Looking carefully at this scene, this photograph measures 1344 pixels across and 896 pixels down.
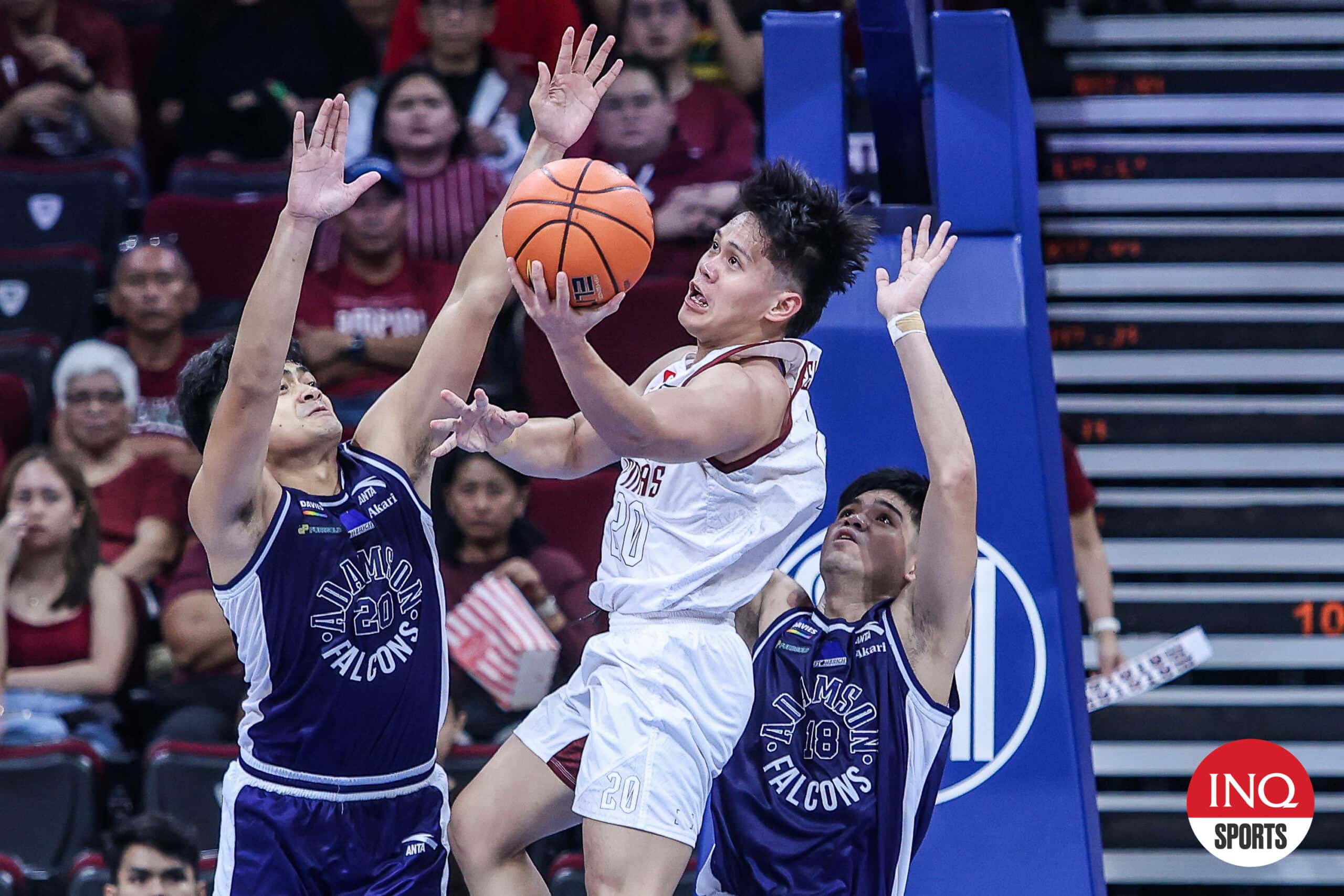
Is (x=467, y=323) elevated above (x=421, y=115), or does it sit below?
below

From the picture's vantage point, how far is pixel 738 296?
12.9ft

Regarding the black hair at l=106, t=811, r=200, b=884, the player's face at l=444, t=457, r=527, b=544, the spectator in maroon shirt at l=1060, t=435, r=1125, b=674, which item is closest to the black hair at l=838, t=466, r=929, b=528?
the player's face at l=444, t=457, r=527, b=544

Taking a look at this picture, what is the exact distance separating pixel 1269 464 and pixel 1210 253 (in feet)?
3.92

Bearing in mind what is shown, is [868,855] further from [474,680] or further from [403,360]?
[403,360]

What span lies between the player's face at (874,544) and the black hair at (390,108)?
12.8 feet

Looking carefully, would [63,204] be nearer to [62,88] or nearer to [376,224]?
[62,88]

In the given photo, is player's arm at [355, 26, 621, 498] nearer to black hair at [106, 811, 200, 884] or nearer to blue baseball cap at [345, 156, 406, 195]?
black hair at [106, 811, 200, 884]

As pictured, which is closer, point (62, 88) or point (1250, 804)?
point (1250, 804)

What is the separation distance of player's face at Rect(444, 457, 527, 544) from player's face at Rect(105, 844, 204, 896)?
5.24ft

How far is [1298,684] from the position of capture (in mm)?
7402

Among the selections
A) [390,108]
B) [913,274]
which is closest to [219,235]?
[390,108]

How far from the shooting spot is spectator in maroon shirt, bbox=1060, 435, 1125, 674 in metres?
6.56

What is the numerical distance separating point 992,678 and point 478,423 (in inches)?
79.0

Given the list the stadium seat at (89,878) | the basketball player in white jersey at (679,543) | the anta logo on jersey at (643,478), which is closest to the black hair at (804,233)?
the basketball player in white jersey at (679,543)
